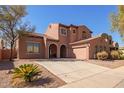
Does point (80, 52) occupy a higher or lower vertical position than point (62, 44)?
lower

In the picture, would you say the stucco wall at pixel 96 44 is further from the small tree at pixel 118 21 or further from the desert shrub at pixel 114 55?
the small tree at pixel 118 21

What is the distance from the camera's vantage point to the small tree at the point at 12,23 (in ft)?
69.0

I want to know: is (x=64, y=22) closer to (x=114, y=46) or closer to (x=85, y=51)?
(x=85, y=51)

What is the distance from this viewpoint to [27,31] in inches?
906

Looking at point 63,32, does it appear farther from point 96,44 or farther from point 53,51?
point 96,44

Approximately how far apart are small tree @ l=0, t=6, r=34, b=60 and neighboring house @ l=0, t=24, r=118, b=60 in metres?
1.32

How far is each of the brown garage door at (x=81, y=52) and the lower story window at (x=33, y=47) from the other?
670 centimetres

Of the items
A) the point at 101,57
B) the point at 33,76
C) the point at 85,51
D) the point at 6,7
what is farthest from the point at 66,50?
the point at 33,76

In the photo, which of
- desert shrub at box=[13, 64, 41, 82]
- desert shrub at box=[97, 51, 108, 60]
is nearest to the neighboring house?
desert shrub at box=[97, 51, 108, 60]

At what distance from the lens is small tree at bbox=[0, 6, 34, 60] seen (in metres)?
21.0

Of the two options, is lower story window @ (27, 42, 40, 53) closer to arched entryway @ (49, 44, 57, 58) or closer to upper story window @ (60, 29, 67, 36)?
arched entryway @ (49, 44, 57, 58)

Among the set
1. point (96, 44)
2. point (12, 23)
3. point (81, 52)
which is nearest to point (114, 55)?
point (96, 44)

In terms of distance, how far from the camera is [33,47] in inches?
984

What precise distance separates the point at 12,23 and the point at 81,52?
11.5 meters
